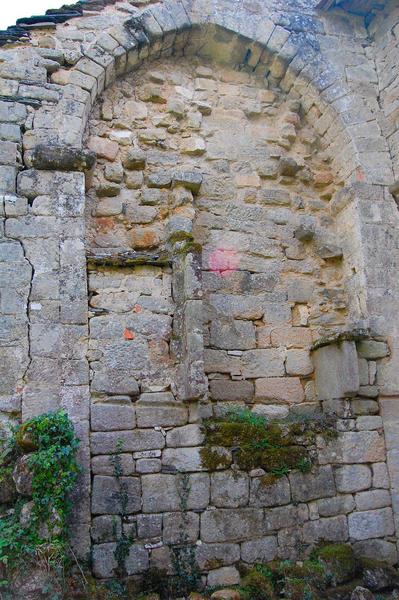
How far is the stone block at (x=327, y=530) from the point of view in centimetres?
424

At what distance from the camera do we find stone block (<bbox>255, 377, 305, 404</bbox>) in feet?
15.6

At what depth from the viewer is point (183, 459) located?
4070mm

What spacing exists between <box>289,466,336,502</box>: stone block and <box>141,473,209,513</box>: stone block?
2.39 feet

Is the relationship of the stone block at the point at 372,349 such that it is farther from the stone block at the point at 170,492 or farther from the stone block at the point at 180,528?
the stone block at the point at 180,528

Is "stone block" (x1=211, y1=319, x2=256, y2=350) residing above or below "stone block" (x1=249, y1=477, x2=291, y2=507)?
above

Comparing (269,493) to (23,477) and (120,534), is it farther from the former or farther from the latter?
(23,477)

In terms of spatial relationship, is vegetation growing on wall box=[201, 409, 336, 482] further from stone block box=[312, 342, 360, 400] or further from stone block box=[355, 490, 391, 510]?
stone block box=[355, 490, 391, 510]

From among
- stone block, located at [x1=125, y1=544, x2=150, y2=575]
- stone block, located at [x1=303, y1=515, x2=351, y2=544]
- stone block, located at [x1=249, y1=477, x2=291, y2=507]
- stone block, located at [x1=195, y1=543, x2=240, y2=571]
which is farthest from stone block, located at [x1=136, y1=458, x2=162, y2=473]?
stone block, located at [x1=303, y1=515, x2=351, y2=544]

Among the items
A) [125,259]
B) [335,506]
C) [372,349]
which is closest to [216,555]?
[335,506]

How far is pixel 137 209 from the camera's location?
488 centimetres

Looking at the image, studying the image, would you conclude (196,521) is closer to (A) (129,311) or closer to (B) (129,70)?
(A) (129,311)

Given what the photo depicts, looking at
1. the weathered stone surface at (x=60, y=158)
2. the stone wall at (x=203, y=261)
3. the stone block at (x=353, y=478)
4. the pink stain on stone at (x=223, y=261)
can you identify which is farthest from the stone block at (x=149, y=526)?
the weathered stone surface at (x=60, y=158)

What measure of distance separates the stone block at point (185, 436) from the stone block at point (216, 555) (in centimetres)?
72

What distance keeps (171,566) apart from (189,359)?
1455mm
